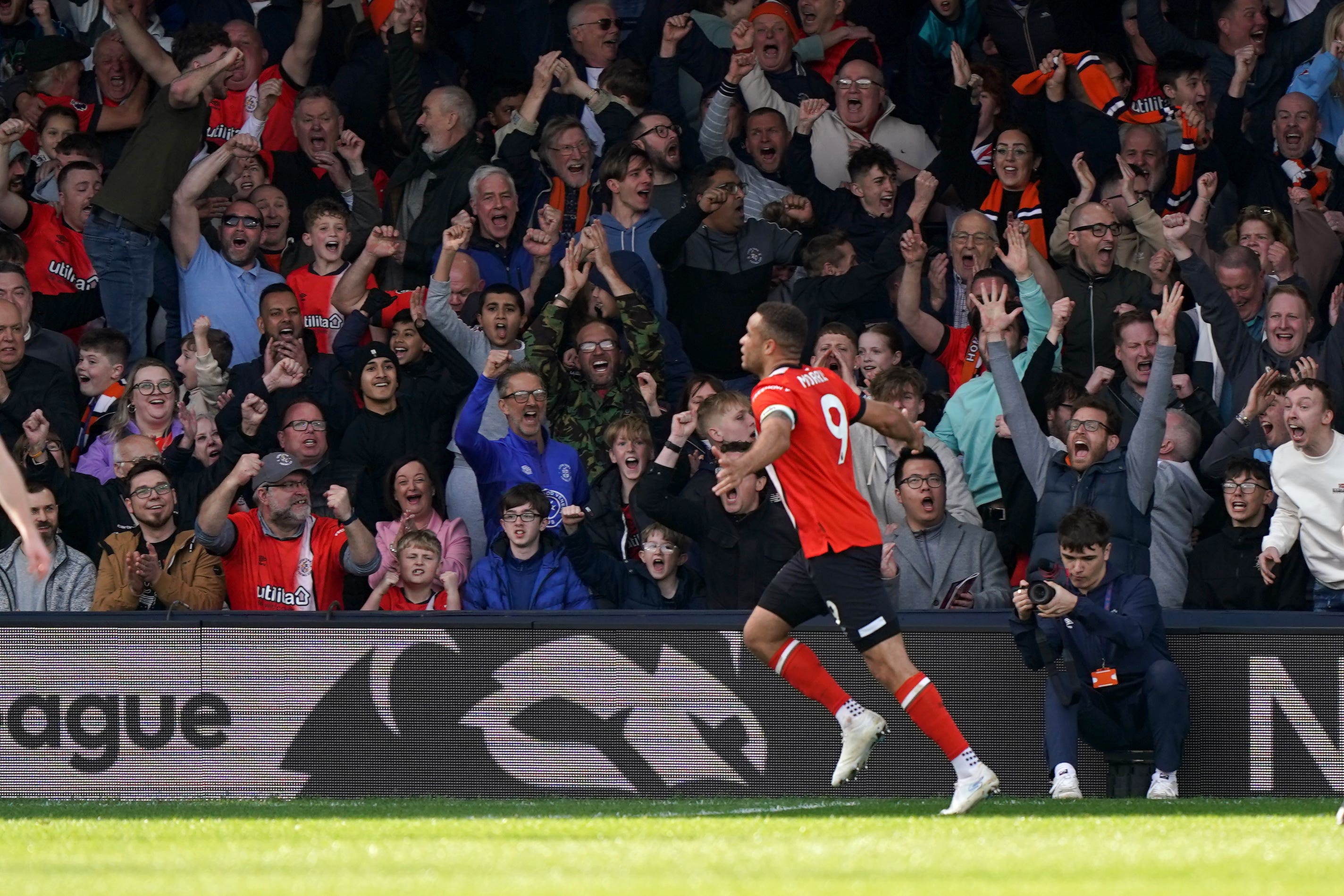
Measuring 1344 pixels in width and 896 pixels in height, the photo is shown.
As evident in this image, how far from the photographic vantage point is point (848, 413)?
833cm

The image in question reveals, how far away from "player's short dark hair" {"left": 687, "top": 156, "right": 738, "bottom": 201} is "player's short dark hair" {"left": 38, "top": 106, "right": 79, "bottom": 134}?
4306 millimetres

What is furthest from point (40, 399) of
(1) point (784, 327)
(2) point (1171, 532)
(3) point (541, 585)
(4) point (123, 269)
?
(2) point (1171, 532)

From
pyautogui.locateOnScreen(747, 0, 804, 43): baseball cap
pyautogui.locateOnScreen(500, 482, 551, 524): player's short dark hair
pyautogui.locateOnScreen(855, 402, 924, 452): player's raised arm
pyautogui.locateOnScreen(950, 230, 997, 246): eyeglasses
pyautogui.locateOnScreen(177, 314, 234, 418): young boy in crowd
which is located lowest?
pyautogui.locateOnScreen(500, 482, 551, 524): player's short dark hair

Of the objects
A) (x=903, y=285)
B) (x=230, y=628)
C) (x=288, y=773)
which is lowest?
(x=288, y=773)

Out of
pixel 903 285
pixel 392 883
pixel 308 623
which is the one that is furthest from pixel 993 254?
pixel 392 883

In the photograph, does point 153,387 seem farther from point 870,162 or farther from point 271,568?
point 870,162

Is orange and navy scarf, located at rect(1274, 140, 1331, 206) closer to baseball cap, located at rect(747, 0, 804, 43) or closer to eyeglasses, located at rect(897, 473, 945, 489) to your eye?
baseball cap, located at rect(747, 0, 804, 43)

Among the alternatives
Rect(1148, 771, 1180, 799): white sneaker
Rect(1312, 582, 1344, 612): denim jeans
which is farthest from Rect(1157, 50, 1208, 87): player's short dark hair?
Rect(1148, 771, 1180, 799): white sneaker

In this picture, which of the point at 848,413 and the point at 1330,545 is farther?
the point at 1330,545

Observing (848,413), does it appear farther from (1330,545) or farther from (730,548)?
(1330,545)

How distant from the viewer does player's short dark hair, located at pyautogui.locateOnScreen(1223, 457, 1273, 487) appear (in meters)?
9.95

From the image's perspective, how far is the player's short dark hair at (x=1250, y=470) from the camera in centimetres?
995

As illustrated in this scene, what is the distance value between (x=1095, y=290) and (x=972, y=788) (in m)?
4.78

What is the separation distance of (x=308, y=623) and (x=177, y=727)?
0.79 meters
